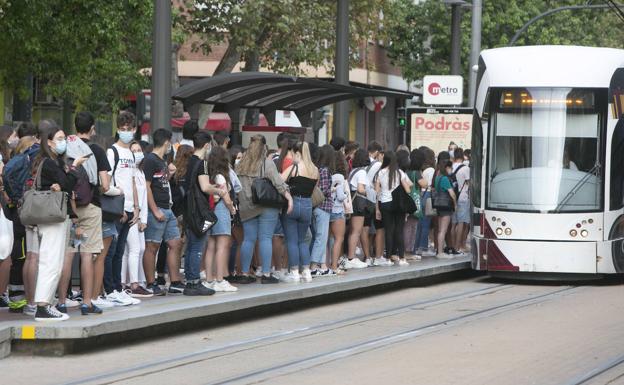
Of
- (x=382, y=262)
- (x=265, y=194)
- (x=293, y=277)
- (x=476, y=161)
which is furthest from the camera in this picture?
(x=476, y=161)

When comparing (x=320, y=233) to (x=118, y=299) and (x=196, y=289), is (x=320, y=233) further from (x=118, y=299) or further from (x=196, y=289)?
(x=118, y=299)

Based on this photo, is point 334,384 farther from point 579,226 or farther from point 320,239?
point 579,226

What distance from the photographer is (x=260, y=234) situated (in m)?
16.0

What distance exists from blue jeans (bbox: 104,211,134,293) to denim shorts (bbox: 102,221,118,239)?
19 centimetres

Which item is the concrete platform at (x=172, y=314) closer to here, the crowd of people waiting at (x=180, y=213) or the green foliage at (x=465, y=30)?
the crowd of people waiting at (x=180, y=213)

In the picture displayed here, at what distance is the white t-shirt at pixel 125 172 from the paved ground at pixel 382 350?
1387mm

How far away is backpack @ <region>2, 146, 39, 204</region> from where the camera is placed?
12.5 metres

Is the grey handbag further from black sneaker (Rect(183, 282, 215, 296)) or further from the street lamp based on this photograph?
the street lamp

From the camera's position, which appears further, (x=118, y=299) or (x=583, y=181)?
(x=583, y=181)

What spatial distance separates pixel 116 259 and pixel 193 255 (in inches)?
44.2

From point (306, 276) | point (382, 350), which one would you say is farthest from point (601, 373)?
point (306, 276)

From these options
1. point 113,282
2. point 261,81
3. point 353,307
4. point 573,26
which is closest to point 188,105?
point 261,81

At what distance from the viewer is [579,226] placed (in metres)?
19.2

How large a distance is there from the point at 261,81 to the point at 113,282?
5644 mm
